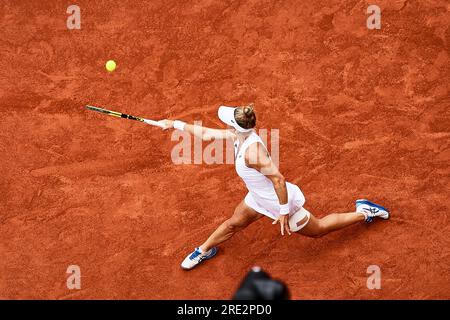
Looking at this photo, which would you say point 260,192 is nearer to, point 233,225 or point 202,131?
point 233,225

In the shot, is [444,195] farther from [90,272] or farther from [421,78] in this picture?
[90,272]

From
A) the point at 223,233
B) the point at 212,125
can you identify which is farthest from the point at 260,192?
the point at 212,125

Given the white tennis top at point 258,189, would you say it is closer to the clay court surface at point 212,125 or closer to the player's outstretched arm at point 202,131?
the player's outstretched arm at point 202,131

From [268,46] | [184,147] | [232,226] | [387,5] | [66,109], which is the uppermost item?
[387,5]

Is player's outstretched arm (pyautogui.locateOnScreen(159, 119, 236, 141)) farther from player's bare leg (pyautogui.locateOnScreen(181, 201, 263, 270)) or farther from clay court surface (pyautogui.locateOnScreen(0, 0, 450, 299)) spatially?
clay court surface (pyautogui.locateOnScreen(0, 0, 450, 299))

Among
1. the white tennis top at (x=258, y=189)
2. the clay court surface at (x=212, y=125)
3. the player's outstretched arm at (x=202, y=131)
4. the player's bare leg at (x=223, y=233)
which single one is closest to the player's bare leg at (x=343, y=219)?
the clay court surface at (x=212, y=125)

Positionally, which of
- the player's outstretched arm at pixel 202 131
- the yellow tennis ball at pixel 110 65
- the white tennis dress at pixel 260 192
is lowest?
the white tennis dress at pixel 260 192

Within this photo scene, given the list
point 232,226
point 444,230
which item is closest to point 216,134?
point 232,226
